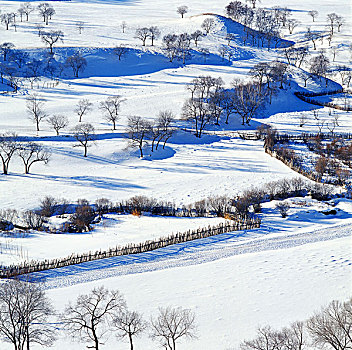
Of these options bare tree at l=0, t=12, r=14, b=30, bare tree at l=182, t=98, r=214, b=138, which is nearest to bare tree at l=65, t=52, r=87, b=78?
bare tree at l=182, t=98, r=214, b=138

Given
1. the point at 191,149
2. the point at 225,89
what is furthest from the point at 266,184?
the point at 225,89

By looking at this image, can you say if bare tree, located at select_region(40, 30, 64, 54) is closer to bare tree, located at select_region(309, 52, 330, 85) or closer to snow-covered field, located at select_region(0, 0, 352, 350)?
snow-covered field, located at select_region(0, 0, 352, 350)

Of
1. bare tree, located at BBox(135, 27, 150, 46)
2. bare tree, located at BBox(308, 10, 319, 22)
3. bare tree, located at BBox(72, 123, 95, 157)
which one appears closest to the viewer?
bare tree, located at BBox(72, 123, 95, 157)

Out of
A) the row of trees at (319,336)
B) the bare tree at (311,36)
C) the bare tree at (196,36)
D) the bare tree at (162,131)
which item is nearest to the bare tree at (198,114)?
the bare tree at (162,131)

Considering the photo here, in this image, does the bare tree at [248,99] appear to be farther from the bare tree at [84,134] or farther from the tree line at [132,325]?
the tree line at [132,325]

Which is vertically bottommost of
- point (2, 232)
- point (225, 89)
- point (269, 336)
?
point (2, 232)

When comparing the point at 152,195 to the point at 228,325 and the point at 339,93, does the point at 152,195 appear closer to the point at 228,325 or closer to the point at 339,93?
the point at 228,325

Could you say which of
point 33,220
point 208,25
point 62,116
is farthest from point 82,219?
point 208,25
